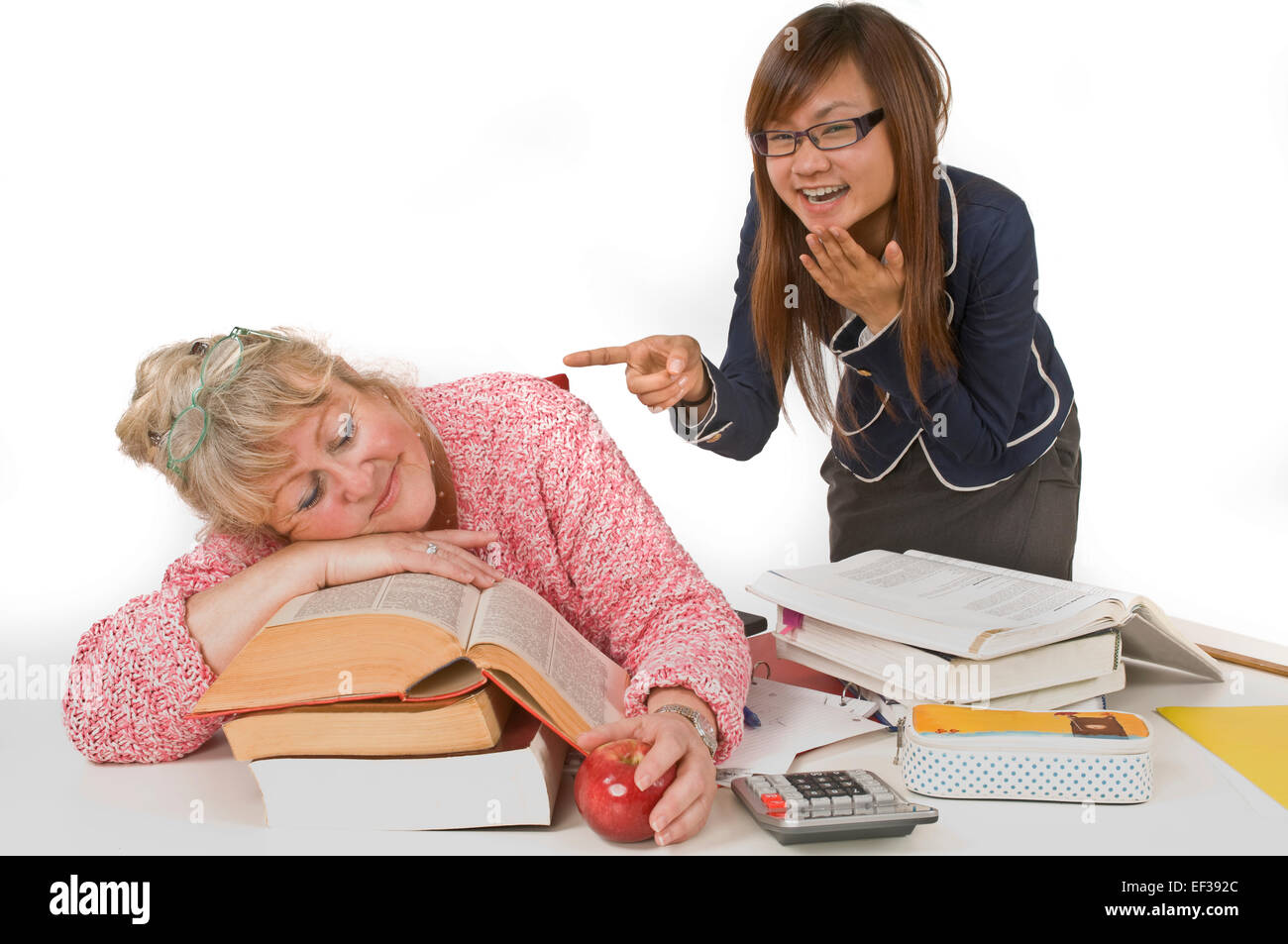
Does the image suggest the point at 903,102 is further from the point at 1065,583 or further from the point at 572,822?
the point at 572,822

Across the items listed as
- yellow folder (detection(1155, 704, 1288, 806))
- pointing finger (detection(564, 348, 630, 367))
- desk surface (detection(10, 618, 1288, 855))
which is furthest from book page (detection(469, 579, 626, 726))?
yellow folder (detection(1155, 704, 1288, 806))

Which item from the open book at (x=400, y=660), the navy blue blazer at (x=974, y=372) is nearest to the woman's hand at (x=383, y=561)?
the open book at (x=400, y=660)

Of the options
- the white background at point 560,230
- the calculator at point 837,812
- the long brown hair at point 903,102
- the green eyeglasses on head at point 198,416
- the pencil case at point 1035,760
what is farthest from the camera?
the white background at point 560,230

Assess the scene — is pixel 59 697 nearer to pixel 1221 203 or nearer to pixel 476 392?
pixel 476 392

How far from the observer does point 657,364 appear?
171 cm

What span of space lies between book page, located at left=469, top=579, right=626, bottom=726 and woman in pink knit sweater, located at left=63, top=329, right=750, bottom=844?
0.04m

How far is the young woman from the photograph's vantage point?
69.0 inches

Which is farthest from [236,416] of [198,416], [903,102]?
[903,102]

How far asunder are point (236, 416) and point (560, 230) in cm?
144

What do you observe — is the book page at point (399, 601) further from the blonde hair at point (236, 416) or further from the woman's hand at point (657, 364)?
the woman's hand at point (657, 364)

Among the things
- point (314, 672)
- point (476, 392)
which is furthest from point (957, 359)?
point (314, 672)

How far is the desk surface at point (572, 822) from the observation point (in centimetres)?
109

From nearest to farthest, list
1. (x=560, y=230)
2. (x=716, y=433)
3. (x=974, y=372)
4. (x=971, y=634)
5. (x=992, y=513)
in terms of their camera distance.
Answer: (x=971, y=634)
(x=974, y=372)
(x=716, y=433)
(x=992, y=513)
(x=560, y=230)

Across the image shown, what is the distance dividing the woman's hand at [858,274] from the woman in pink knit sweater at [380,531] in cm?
41
